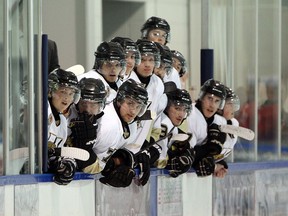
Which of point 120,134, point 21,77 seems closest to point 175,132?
point 120,134

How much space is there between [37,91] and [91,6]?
220 cm

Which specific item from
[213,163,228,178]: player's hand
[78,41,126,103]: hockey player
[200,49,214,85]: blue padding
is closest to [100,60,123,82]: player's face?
[78,41,126,103]: hockey player

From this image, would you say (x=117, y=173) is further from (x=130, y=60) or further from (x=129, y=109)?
(x=130, y=60)

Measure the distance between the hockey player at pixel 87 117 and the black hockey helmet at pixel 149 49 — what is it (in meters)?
0.42

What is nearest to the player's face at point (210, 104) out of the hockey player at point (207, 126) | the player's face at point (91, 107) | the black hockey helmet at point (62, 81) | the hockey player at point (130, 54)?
the hockey player at point (207, 126)

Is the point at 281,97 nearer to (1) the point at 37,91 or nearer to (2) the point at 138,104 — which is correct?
(2) the point at 138,104

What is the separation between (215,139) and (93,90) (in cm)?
110

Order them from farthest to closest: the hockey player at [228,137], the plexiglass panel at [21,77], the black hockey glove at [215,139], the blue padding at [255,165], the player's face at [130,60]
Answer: the blue padding at [255,165] → the hockey player at [228,137] → the black hockey glove at [215,139] → the player's face at [130,60] → the plexiglass panel at [21,77]

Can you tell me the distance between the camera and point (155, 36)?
4.71 m

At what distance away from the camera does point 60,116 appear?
386 centimetres

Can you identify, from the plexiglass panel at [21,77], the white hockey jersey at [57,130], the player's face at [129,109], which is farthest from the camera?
the player's face at [129,109]

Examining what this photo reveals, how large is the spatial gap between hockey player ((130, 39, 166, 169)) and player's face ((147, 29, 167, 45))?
Result: 0.31m

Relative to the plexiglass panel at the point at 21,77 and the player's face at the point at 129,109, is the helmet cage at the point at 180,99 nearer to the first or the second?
the player's face at the point at 129,109

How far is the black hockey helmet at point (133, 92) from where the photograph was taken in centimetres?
406
